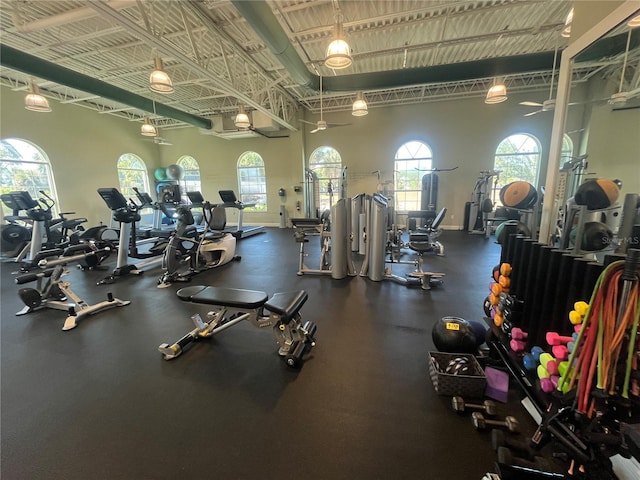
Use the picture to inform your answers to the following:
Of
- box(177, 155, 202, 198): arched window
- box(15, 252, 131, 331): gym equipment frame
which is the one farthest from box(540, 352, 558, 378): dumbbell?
box(177, 155, 202, 198): arched window

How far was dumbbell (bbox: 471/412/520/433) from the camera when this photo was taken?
143cm

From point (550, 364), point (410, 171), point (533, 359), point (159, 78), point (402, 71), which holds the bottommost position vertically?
point (533, 359)

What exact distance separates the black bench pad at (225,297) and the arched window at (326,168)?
7458 mm

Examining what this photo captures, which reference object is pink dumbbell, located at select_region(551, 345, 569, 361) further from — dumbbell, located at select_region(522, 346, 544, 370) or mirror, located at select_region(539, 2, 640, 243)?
mirror, located at select_region(539, 2, 640, 243)

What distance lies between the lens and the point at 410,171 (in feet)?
29.7

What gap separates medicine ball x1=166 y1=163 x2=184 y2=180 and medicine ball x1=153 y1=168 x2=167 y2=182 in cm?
34

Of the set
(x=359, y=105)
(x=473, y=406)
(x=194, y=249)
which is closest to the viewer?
(x=473, y=406)

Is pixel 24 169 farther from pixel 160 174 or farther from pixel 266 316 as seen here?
pixel 266 316

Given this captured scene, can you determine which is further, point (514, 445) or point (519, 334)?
point (519, 334)

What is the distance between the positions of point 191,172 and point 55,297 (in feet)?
28.8

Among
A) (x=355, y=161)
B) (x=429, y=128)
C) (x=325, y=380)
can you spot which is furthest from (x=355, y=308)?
(x=429, y=128)

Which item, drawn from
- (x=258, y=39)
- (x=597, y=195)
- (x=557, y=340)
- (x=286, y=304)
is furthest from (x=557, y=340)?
(x=258, y=39)

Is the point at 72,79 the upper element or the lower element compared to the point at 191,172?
upper

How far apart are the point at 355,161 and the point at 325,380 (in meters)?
8.45
